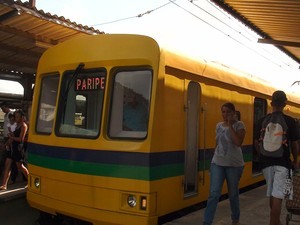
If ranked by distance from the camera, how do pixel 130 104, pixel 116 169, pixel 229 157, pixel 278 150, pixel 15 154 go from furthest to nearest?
pixel 15 154, pixel 229 157, pixel 130 104, pixel 116 169, pixel 278 150

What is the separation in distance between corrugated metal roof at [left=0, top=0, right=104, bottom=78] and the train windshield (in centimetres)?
248

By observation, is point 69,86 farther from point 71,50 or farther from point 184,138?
point 184,138

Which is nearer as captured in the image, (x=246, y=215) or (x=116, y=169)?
(x=116, y=169)

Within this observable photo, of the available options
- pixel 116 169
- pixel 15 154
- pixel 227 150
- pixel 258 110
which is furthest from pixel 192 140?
pixel 15 154

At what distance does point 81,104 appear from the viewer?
565 centimetres

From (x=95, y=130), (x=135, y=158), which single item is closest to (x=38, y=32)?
(x=95, y=130)

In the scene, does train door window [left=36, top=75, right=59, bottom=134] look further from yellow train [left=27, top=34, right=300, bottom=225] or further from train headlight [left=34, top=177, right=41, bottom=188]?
train headlight [left=34, top=177, right=41, bottom=188]

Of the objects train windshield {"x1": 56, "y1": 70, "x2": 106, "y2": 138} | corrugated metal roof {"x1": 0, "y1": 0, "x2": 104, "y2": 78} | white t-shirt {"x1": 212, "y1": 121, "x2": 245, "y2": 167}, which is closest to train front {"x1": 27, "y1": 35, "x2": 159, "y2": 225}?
train windshield {"x1": 56, "y1": 70, "x2": 106, "y2": 138}

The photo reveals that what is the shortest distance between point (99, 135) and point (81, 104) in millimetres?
627

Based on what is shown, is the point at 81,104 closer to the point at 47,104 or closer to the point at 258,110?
the point at 47,104

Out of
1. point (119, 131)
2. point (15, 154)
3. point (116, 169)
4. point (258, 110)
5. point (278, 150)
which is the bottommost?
point (15, 154)

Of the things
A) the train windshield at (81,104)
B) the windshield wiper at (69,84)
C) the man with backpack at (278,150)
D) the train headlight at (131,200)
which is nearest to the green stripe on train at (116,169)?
the train headlight at (131,200)

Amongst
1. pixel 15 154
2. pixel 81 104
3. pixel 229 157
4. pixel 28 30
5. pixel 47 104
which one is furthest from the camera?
pixel 15 154

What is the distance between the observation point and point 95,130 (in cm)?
535
